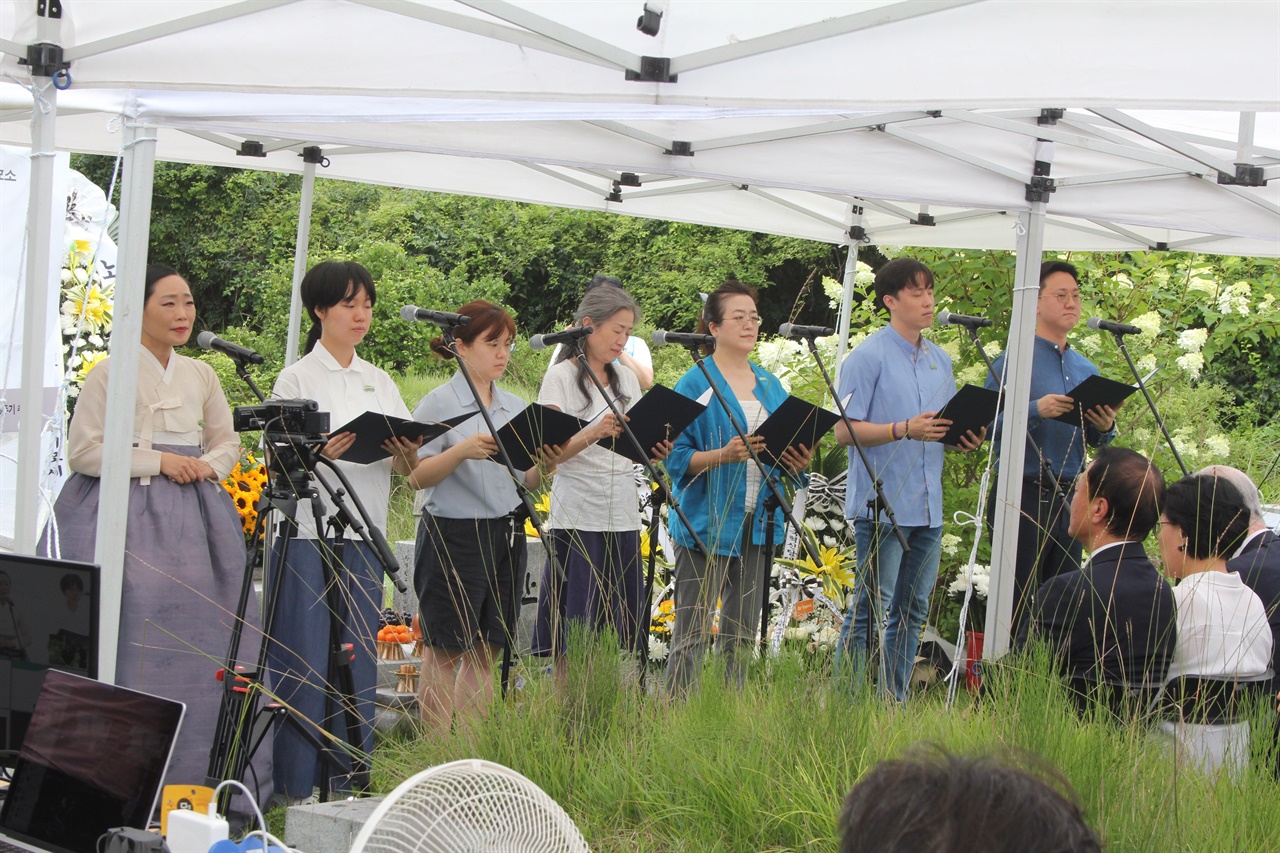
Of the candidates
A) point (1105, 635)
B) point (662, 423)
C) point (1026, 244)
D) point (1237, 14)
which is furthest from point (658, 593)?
→ point (1237, 14)

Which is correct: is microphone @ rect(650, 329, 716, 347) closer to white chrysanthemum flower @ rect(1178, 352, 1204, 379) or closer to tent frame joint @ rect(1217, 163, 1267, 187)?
tent frame joint @ rect(1217, 163, 1267, 187)

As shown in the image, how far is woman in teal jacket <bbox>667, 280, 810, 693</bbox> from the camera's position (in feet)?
15.4

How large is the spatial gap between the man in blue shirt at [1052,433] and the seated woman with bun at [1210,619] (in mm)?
1619

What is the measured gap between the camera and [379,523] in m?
4.36

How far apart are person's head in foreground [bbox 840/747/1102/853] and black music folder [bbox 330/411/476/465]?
2852mm

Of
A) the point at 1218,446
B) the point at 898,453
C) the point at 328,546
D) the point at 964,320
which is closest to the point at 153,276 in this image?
the point at 328,546

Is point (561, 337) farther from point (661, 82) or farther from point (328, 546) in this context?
point (661, 82)

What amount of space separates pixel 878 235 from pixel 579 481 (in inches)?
114

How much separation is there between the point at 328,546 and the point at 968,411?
7.61 ft

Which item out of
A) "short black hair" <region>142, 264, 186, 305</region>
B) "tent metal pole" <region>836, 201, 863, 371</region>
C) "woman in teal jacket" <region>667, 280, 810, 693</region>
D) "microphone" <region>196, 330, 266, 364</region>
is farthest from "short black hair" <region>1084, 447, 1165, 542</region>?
"tent metal pole" <region>836, 201, 863, 371</region>

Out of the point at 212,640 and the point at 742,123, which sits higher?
the point at 742,123

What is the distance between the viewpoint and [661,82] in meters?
3.17

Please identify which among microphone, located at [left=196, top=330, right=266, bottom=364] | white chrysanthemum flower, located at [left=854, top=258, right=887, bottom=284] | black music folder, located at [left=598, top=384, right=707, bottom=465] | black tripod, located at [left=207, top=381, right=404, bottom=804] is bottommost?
black tripod, located at [left=207, top=381, right=404, bottom=804]

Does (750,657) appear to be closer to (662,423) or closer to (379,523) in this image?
(662,423)
